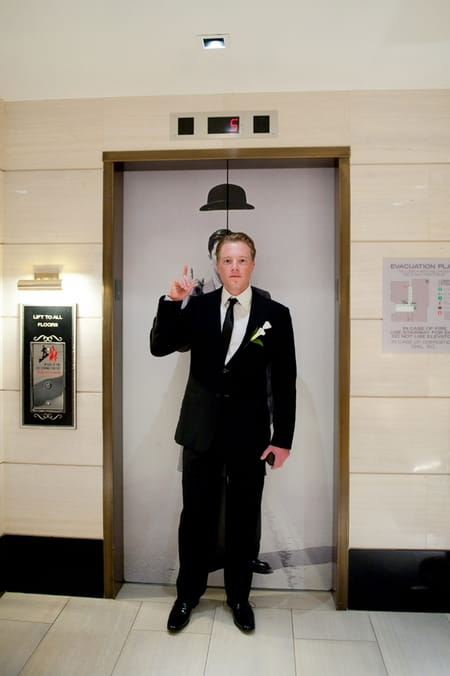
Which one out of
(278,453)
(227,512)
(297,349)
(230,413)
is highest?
(297,349)

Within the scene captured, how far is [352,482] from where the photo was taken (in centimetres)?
253

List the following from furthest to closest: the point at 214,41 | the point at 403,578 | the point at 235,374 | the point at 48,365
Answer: the point at 48,365
the point at 403,578
the point at 235,374
the point at 214,41

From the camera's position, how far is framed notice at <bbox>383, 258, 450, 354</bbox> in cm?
249

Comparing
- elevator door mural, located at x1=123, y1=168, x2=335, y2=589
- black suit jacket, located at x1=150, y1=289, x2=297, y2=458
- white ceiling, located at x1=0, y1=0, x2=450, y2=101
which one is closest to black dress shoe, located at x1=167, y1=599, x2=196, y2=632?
elevator door mural, located at x1=123, y1=168, x2=335, y2=589

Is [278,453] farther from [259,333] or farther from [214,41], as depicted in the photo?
[214,41]

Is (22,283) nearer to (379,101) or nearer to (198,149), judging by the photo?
(198,149)

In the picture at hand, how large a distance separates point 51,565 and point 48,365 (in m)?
1.07

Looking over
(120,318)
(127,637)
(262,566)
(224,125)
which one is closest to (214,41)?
(224,125)

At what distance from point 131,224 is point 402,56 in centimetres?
153

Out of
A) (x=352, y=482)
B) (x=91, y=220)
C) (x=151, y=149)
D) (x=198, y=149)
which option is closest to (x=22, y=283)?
(x=91, y=220)

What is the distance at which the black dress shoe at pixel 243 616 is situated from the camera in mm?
2356

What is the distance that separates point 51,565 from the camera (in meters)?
2.64

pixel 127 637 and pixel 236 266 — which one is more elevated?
pixel 236 266

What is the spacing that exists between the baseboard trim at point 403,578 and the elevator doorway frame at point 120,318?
92 mm
